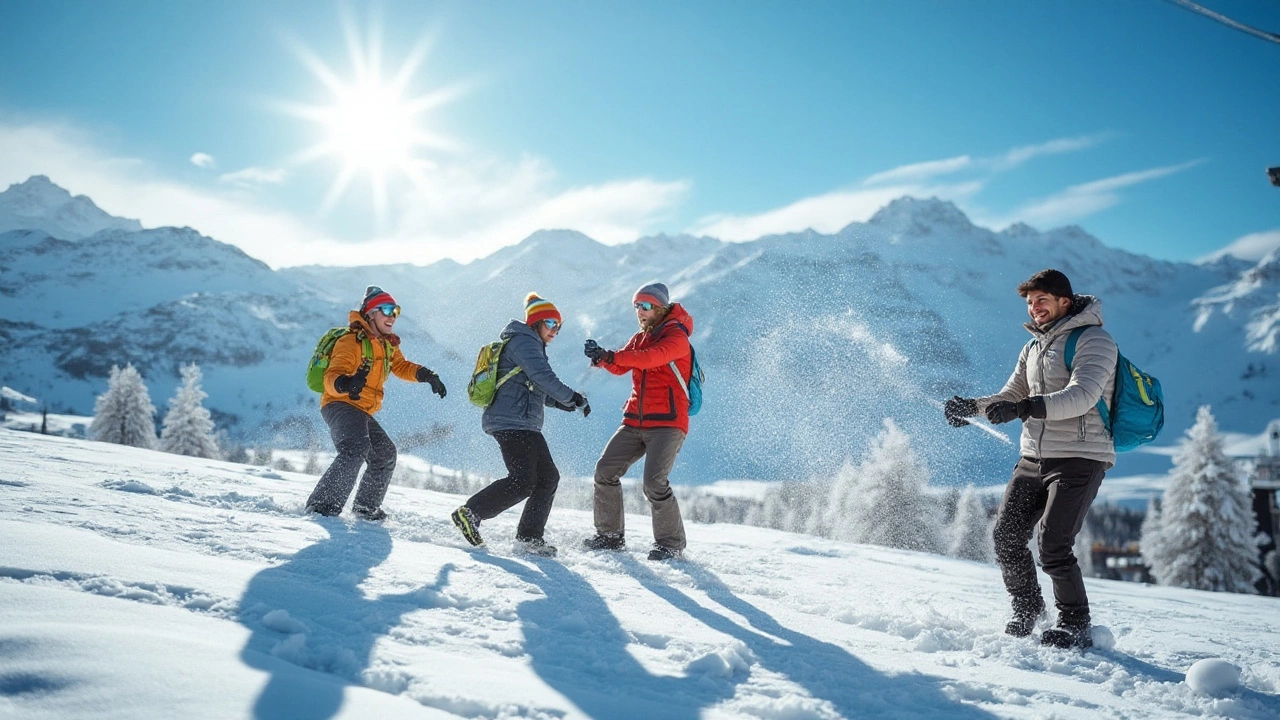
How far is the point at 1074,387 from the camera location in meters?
4.07

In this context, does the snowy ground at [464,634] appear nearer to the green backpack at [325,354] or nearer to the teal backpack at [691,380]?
the green backpack at [325,354]

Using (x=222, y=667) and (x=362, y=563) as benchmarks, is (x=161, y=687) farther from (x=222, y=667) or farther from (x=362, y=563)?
(x=362, y=563)

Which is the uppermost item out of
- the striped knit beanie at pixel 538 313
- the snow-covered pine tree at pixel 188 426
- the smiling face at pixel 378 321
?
the striped knit beanie at pixel 538 313

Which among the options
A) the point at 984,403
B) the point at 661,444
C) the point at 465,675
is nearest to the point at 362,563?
the point at 465,675

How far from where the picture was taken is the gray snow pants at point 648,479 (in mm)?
6152

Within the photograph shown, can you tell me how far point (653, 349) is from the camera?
604cm

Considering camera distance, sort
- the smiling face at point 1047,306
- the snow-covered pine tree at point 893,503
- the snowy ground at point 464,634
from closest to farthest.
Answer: the snowy ground at point 464,634, the smiling face at point 1047,306, the snow-covered pine tree at point 893,503

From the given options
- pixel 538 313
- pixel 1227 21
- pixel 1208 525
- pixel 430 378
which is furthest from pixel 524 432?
pixel 1208 525

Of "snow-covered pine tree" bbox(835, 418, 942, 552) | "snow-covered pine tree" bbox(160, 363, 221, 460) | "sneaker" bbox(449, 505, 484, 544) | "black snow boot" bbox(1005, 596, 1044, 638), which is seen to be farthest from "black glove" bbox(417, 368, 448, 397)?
"snow-covered pine tree" bbox(160, 363, 221, 460)

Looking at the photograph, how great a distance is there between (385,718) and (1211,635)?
587 centimetres

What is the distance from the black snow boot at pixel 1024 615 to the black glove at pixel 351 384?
5251mm

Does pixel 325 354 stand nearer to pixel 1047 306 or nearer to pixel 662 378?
pixel 662 378

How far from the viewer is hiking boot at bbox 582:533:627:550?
6297 mm

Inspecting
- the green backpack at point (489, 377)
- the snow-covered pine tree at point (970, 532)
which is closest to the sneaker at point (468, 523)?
the green backpack at point (489, 377)
